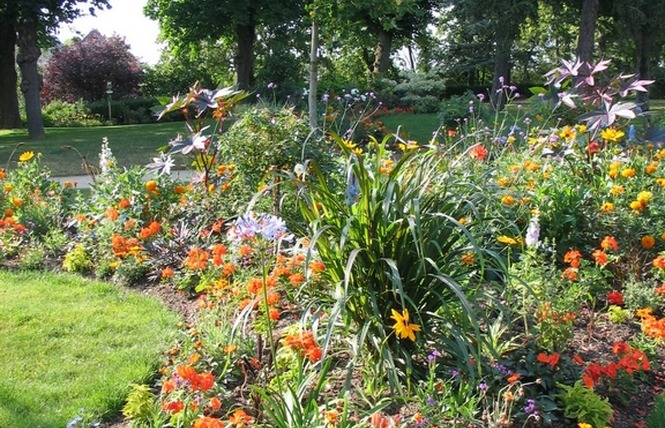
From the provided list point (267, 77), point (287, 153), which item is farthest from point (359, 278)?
point (267, 77)

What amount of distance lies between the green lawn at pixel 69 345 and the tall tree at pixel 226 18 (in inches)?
607

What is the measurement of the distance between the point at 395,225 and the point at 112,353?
1591 millimetres

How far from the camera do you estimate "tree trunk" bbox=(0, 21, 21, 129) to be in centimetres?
1712

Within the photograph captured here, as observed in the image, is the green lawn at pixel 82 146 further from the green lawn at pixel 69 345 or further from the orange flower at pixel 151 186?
the green lawn at pixel 69 345

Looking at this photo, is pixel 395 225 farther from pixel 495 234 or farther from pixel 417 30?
pixel 417 30

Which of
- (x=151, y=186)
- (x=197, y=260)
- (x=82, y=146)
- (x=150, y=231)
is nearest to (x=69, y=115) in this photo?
(x=82, y=146)

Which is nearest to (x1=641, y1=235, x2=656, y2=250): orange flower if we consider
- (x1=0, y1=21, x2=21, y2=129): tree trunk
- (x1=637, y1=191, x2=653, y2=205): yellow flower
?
(x1=637, y1=191, x2=653, y2=205): yellow flower

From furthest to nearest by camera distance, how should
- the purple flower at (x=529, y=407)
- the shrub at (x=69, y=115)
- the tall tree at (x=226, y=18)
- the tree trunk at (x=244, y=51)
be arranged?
the shrub at (x=69, y=115) → the tree trunk at (x=244, y=51) → the tall tree at (x=226, y=18) → the purple flower at (x=529, y=407)

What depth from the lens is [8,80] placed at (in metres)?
17.7

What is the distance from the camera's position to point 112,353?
10.1 feet

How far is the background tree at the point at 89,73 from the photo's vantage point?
1014 inches

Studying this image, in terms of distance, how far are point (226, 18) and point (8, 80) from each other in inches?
260

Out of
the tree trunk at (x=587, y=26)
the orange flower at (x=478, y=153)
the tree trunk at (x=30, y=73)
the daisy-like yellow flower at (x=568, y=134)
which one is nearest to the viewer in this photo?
the orange flower at (x=478, y=153)

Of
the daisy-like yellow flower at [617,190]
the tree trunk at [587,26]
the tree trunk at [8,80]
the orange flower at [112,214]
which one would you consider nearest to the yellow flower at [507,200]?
the daisy-like yellow flower at [617,190]
